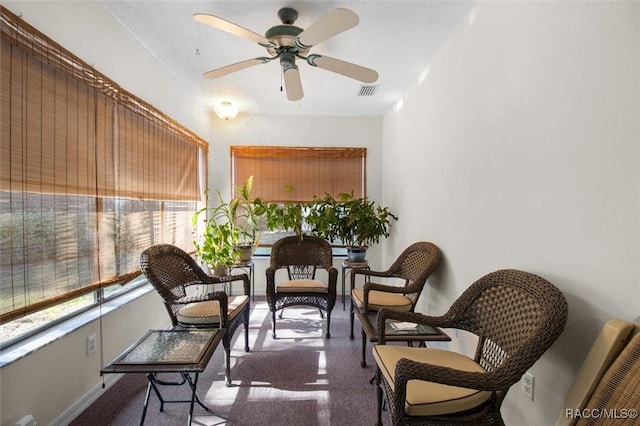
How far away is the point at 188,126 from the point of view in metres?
3.73

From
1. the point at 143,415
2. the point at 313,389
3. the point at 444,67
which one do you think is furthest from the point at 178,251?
the point at 444,67

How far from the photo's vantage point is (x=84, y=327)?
1973 mm

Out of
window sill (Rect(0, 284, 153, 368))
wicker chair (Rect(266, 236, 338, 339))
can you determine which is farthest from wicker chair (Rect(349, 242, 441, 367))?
window sill (Rect(0, 284, 153, 368))

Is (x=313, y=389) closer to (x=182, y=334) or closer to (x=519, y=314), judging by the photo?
(x=182, y=334)

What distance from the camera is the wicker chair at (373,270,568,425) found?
4.18 ft

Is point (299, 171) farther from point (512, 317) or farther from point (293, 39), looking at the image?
point (512, 317)

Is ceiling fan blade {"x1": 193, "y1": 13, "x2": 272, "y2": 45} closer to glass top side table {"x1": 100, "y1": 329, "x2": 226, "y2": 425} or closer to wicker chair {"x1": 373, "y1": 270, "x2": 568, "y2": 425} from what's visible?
glass top side table {"x1": 100, "y1": 329, "x2": 226, "y2": 425}

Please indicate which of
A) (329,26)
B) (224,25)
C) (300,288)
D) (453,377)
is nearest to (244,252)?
(300,288)

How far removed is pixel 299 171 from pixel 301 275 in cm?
162

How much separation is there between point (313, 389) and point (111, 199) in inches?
82.9

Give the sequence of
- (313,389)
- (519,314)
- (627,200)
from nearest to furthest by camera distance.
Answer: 1. (627,200)
2. (519,314)
3. (313,389)

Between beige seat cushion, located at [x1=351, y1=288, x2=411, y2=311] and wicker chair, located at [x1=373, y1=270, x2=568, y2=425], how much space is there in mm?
835

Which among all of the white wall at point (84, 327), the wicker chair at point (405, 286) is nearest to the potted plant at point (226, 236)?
the white wall at point (84, 327)

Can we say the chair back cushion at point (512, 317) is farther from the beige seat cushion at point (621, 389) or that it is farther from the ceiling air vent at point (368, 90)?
the ceiling air vent at point (368, 90)
